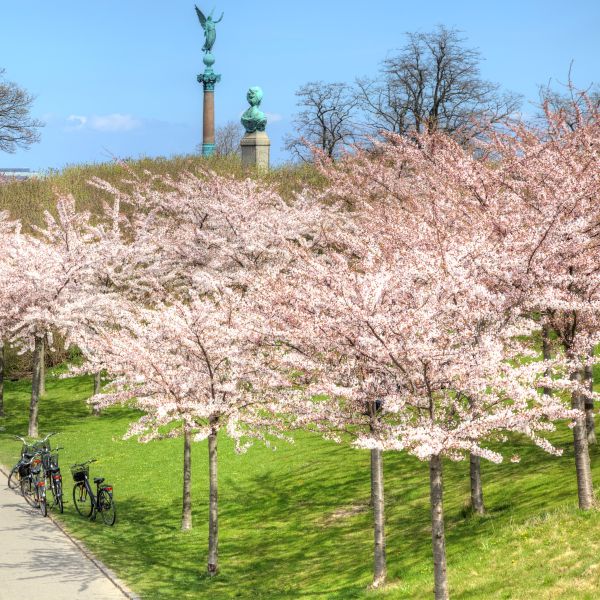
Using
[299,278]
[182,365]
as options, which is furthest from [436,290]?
[182,365]

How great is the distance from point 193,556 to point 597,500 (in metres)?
8.32

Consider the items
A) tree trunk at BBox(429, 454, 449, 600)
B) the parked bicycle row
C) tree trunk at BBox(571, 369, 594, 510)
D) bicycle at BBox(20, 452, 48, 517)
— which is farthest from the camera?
bicycle at BBox(20, 452, 48, 517)

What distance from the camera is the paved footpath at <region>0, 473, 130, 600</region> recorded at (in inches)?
663

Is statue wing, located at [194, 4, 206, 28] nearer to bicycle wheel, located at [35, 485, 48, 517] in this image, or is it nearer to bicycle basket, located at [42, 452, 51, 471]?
bicycle basket, located at [42, 452, 51, 471]

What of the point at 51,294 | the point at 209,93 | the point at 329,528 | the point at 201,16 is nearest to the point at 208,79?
the point at 209,93

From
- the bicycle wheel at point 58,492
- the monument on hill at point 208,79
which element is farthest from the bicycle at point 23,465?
the monument on hill at point 208,79

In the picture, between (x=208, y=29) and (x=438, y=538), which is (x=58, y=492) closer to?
(x=438, y=538)

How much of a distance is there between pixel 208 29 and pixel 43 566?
55.9 m

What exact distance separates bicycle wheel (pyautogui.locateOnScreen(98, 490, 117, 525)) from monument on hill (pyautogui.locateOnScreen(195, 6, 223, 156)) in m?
45.7

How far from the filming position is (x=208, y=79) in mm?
67250

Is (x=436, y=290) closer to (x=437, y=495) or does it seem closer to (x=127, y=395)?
(x=437, y=495)

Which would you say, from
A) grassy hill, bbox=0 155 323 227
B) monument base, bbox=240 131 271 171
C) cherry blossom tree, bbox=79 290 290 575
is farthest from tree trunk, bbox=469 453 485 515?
monument base, bbox=240 131 271 171

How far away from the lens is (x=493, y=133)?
24828 mm

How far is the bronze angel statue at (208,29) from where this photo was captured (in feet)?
224
